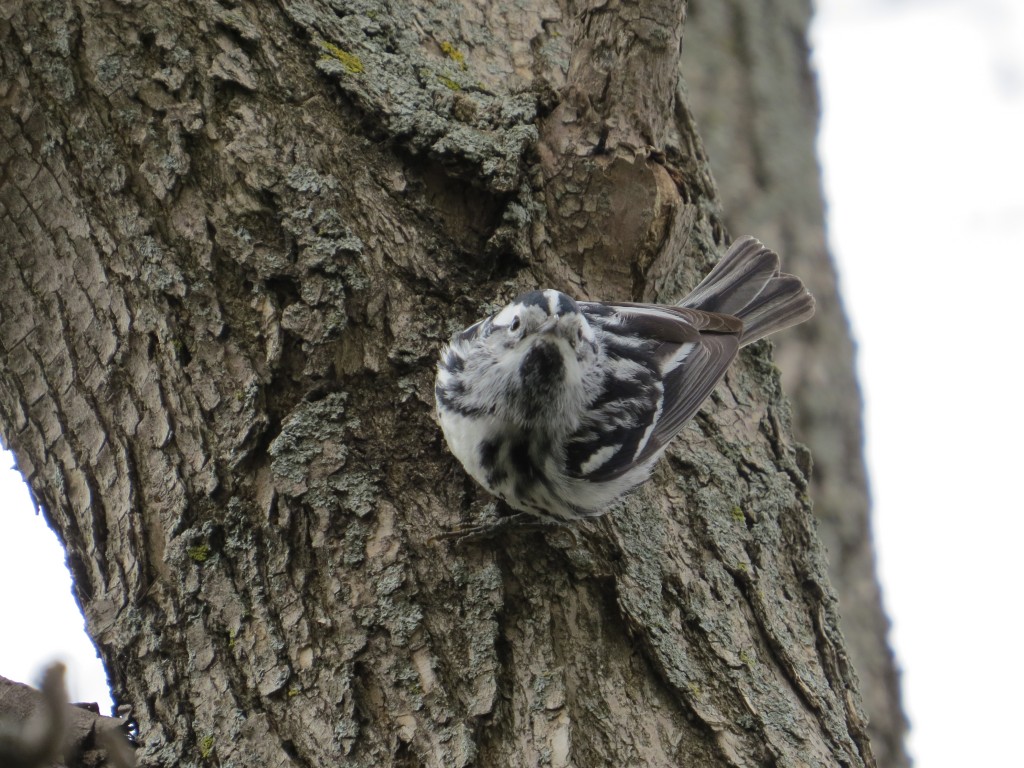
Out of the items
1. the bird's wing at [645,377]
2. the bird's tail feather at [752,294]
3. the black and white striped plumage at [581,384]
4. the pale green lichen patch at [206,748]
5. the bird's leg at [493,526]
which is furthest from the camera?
the bird's tail feather at [752,294]

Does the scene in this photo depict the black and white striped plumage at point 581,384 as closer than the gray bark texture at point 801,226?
Yes

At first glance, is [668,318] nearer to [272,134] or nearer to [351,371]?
[351,371]

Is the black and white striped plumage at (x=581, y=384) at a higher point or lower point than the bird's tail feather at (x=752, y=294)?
lower

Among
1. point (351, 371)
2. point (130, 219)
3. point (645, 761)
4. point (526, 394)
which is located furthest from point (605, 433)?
point (130, 219)

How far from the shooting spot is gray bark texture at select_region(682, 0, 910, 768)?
409cm

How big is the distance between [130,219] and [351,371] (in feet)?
2.05

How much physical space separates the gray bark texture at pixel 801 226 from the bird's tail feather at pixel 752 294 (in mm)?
827

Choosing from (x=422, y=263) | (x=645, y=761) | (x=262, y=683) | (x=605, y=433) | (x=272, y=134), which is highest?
(x=272, y=134)

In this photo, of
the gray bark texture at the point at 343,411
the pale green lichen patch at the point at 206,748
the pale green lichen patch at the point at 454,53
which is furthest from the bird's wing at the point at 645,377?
the pale green lichen patch at the point at 206,748

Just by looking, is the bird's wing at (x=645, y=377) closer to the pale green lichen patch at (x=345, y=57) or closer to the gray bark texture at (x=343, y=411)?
the gray bark texture at (x=343, y=411)

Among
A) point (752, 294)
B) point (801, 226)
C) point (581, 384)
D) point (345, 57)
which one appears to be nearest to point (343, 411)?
point (581, 384)

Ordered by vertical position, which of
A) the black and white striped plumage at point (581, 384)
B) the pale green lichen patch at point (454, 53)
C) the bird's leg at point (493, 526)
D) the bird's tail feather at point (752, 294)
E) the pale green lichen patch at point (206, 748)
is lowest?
the pale green lichen patch at point (206, 748)

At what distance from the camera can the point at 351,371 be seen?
233 cm

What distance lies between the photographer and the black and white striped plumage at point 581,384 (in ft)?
7.84
